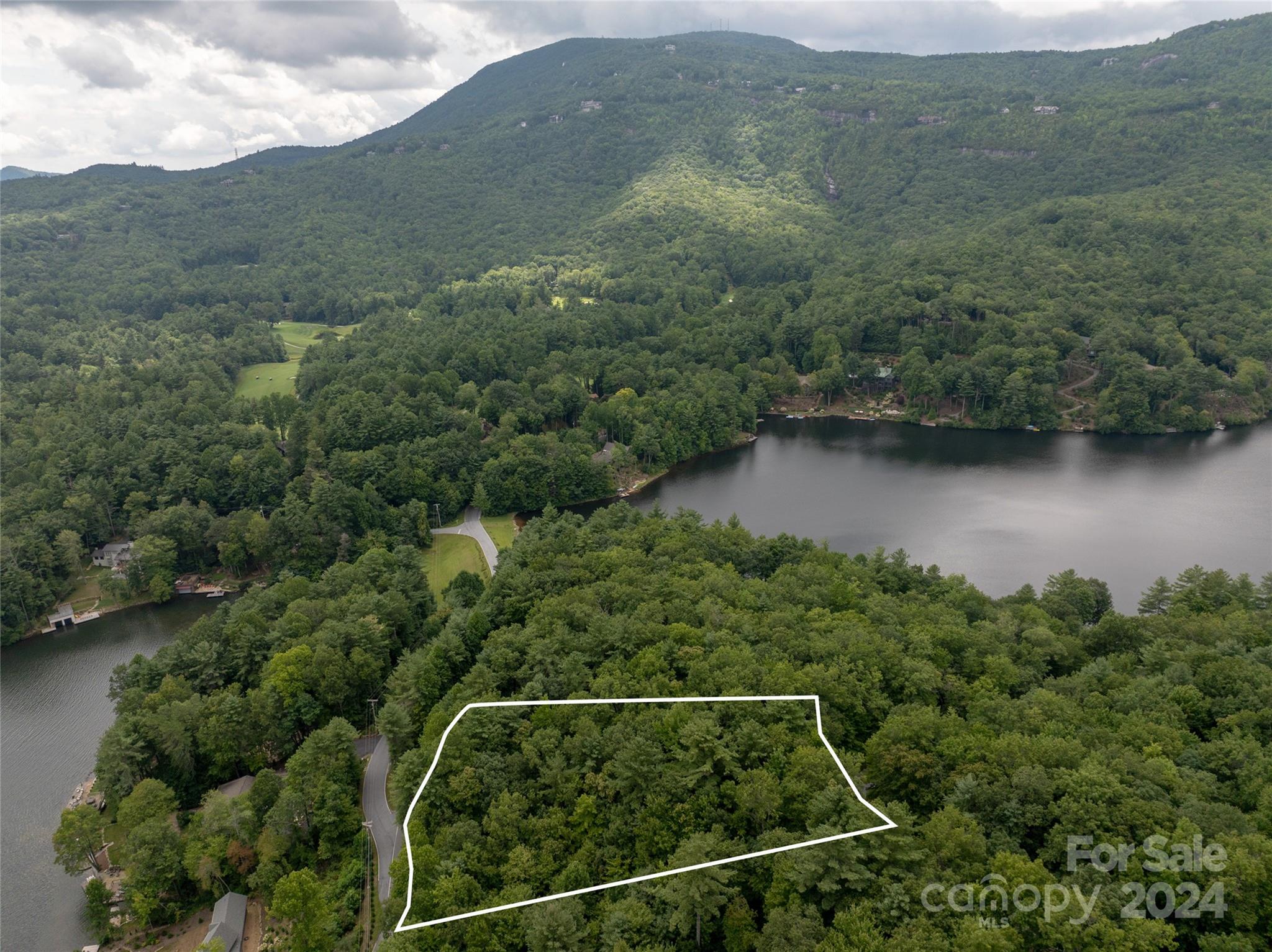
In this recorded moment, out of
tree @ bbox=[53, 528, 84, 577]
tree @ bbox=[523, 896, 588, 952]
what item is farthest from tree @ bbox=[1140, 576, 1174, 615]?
tree @ bbox=[53, 528, 84, 577]

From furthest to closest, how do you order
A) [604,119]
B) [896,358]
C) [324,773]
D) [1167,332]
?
[604,119]
[896,358]
[1167,332]
[324,773]

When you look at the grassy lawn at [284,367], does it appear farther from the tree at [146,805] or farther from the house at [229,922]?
the house at [229,922]

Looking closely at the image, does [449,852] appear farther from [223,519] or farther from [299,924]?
[223,519]

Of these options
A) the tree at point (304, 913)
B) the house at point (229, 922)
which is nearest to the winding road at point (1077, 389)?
the tree at point (304, 913)

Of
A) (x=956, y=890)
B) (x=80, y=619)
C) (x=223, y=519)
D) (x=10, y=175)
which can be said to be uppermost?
(x=10, y=175)

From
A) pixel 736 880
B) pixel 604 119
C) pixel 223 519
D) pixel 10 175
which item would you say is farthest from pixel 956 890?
pixel 10 175

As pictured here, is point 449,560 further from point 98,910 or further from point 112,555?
point 98,910

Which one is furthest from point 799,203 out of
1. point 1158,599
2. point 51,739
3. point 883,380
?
point 51,739
